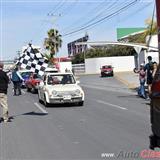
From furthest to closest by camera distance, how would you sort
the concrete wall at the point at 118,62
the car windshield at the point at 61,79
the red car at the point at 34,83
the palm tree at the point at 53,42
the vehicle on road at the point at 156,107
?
the palm tree at the point at 53,42, the concrete wall at the point at 118,62, the red car at the point at 34,83, the car windshield at the point at 61,79, the vehicle on road at the point at 156,107

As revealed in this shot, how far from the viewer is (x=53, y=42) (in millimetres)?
86500

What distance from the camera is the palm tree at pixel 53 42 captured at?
8588cm

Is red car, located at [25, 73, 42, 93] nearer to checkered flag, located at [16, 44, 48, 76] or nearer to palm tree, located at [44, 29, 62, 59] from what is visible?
checkered flag, located at [16, 44, 48, 76]

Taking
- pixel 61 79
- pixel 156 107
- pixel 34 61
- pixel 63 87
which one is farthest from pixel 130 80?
pixel 156 107

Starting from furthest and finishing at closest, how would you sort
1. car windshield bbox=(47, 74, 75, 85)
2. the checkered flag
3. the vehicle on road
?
the checkered flag, car windshield bbox=(47, 74, 75, 85), the vehicle on road

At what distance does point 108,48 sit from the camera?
97.4 meters

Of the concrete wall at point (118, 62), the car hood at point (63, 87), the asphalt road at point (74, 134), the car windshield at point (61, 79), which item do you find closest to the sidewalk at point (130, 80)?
the car windshield at point (61, 79)

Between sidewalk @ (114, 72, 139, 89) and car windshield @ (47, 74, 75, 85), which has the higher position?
car windshield @ (47, 74, 75, 85)

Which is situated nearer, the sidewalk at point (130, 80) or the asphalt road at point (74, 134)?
the asphalt road at point (74, 134)

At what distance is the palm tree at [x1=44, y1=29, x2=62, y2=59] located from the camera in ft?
282

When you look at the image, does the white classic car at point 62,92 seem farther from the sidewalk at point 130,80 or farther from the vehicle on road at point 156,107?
the sidewalk at point 130,80

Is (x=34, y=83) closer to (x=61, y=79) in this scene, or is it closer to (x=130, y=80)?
(x=61, y=79)

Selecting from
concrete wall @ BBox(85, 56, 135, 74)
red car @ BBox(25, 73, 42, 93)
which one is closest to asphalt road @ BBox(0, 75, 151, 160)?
red car @ BBox(25, 73, 42, 93)

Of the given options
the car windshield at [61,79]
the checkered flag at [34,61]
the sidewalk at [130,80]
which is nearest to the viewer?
the car windshield at [61,79]
